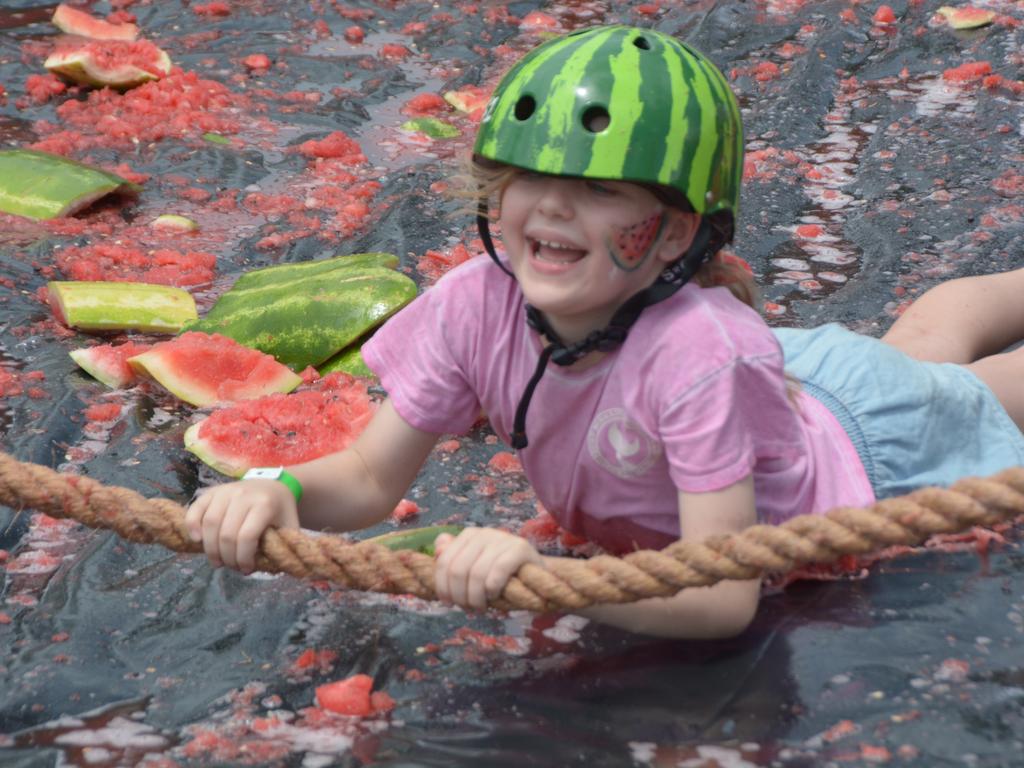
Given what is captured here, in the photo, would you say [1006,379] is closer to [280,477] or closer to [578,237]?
[578,237]

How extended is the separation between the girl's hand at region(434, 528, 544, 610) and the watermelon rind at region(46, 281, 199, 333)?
2.42 m

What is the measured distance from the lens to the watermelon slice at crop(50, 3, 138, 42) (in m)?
7.00

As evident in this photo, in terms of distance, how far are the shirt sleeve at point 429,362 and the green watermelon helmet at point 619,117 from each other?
355 mm

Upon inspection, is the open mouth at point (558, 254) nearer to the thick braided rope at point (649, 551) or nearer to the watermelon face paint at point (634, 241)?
the watermelon face paint at point (634, 241)

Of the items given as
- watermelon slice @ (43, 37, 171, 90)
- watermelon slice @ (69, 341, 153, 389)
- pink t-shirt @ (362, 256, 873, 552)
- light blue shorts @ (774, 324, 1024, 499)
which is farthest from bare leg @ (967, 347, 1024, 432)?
watermelon slice @ (43, 37, 171, 90)

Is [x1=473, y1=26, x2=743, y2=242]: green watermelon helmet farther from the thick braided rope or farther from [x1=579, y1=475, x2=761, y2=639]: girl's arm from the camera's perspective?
the thick braided rope

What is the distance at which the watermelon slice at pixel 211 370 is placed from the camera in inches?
154

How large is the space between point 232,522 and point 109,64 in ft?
15.1

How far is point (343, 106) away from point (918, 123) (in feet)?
8.62

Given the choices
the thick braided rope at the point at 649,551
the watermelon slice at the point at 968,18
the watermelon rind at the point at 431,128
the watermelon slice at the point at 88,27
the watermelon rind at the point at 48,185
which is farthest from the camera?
the watermelon slice at the point at 88,27

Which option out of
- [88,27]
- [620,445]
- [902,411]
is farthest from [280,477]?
[88,27]

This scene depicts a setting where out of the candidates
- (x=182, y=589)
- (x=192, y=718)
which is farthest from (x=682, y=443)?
(x=182, y=589)

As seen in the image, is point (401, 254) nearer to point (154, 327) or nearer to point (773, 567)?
point (154, 327)

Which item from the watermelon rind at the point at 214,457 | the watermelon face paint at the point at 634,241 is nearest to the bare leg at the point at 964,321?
the watermelon face paint at the point at 634,241
